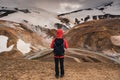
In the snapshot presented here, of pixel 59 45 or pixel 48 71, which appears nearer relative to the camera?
pixel 59 45

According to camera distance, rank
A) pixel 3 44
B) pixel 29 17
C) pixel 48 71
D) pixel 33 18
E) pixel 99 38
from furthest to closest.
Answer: pixel 33 18 → pixel 29 17 → pixel 99 38 → pixel 3 44 → pixel 48 71

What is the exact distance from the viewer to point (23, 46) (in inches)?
3959

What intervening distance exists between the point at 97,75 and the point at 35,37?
3846 inches

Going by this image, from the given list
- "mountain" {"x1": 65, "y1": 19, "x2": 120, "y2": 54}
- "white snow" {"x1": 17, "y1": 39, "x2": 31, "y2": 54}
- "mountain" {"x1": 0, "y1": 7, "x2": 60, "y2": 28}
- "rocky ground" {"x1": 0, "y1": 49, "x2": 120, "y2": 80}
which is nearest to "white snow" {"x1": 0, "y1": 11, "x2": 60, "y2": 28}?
"mountain" {"x1": 0, "y1": 7, "x2": 60, "y2": 28}

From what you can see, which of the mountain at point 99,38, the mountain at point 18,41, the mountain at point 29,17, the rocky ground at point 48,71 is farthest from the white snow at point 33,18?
the rocky ground at point 48,71

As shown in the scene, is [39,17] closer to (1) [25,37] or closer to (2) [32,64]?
(1) [25,37]

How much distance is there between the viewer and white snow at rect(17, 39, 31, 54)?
98037mm

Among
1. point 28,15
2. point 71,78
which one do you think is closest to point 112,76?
point 71,78

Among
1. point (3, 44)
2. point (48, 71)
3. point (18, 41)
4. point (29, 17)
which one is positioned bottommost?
point (3, 44)

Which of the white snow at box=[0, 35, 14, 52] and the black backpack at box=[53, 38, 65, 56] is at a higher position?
the black backpack at box=[53, 38, 65, 56]

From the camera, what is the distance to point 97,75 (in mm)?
22094

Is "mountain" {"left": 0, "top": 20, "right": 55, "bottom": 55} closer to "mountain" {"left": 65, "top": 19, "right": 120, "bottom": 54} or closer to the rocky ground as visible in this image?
"mountain" {"left": 65, "top": 19, "right": 120, "bottom": 54}

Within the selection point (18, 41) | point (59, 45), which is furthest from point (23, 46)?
point (59, 45)

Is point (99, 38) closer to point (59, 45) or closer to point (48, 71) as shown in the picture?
point (48, 71)
